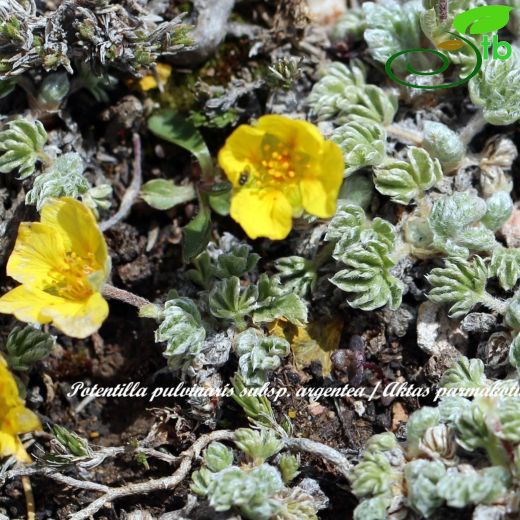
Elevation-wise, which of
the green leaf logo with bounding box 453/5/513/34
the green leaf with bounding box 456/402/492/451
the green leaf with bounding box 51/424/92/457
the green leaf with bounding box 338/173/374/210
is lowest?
the green leaf with bounding box 51/424/92/457

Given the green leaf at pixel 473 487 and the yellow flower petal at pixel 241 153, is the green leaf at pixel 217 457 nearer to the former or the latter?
the green leaf at pixel 473 487

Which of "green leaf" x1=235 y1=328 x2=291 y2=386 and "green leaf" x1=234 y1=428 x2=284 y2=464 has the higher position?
"green leaf" x1=235 y1=328 x2=291 y2=386

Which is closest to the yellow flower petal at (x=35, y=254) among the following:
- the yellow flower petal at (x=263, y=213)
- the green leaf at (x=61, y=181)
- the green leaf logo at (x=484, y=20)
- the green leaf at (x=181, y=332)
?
the green leaf at (x=61, y=181)

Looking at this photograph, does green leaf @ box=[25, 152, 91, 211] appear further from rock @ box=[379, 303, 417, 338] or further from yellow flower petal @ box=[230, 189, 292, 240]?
rock @ box=[379, 303, 417, 338]

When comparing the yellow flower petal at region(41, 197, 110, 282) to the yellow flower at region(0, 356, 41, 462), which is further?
the yellow flower petal at region(41, 197, 110, 282)

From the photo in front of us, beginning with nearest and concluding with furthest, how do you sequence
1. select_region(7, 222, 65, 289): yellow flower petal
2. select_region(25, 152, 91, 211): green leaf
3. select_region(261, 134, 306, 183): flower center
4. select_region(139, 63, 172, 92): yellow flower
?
select_region(7, 222, 65, 289): yellow flower petal, select_region(261, 134, 306, 183): flower center, select_region(25, 152, 91, 211): green leaf, select_region(139, 63, 172, 92): yellow flower

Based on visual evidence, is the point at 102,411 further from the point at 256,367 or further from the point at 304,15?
the point at 304,15

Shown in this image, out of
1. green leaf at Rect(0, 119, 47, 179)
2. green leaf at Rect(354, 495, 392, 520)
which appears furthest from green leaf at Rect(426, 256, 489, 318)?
green leaf at Rect(0, 119, 47, 179)
